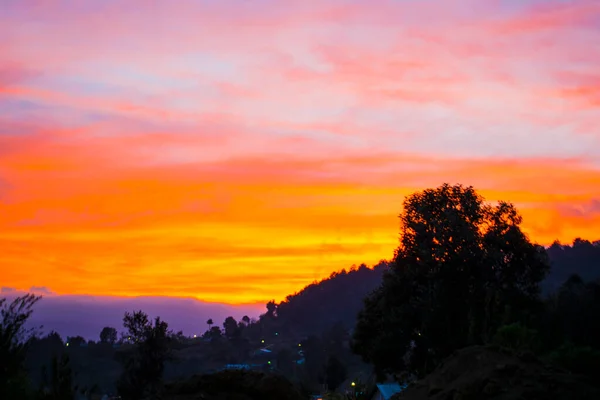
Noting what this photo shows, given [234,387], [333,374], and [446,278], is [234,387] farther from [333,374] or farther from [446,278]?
[333,374]

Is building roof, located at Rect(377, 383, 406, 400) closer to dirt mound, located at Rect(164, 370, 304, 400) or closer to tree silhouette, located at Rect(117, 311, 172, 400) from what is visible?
tree silhouette, located at Rect(117, 311, 172, 400)

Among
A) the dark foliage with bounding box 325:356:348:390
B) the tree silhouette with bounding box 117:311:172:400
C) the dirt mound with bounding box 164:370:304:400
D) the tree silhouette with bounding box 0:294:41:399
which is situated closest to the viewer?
the tree silhouette with bounding box 0:294:41:399

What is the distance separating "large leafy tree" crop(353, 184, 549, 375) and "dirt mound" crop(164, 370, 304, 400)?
63.7 feet

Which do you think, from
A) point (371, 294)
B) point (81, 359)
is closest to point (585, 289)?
point (371, 294)

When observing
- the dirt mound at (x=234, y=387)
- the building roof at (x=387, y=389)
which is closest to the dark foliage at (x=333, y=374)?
the building roof at (x=387, y=389)

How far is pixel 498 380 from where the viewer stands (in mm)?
26125

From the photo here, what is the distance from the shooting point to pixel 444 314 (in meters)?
51.9

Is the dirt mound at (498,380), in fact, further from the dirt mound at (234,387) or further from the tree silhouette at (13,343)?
the tree silhouette at (13,343)

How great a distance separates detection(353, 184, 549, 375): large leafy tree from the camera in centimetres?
5225

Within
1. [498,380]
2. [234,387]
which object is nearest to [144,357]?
[234,387]

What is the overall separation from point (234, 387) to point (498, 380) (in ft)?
45.9

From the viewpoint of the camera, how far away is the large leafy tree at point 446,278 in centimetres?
5225

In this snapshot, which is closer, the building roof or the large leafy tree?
the large leafy tree

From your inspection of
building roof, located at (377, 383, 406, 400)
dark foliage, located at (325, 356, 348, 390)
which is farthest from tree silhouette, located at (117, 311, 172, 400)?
dark foliage, located at (325, 356, 348, 390)
